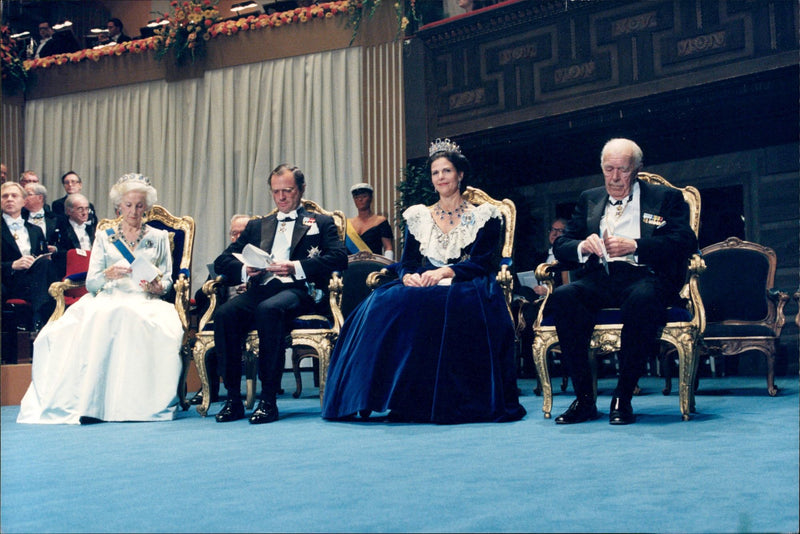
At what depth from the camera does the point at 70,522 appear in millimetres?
1619

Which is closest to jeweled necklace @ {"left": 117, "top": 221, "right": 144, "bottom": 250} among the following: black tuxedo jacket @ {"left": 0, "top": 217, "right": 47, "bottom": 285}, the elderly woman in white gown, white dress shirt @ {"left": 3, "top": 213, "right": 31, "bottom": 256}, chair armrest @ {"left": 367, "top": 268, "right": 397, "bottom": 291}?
the elderly woman in white gown

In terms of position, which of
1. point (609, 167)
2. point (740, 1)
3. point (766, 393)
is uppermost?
point (740, 1)

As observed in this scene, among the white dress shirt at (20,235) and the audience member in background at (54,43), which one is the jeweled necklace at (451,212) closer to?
the white dress shirt at (20,235)

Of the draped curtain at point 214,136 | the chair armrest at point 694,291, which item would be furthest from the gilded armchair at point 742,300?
the draped curtain at point 214,136

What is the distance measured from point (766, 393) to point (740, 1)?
2.65m

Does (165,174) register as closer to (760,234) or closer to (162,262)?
(162,262)

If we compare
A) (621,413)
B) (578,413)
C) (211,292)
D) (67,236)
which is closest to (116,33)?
(67,236)

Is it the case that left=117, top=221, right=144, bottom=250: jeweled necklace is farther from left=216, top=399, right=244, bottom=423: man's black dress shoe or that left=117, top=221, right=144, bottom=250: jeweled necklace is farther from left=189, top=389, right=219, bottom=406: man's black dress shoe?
left=216, top=399, right=244, bottom=423: man's black dress shoe

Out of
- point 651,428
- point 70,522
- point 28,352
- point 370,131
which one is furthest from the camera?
point 370,131

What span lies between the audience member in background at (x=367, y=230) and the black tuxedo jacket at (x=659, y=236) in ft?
9.02

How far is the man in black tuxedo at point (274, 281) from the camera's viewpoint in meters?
3.61

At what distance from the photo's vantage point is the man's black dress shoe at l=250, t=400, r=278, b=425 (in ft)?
11.2

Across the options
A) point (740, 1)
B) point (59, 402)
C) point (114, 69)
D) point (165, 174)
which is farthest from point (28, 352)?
point (740, 1)

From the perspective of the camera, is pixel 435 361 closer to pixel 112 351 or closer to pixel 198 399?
pixel 112 351
